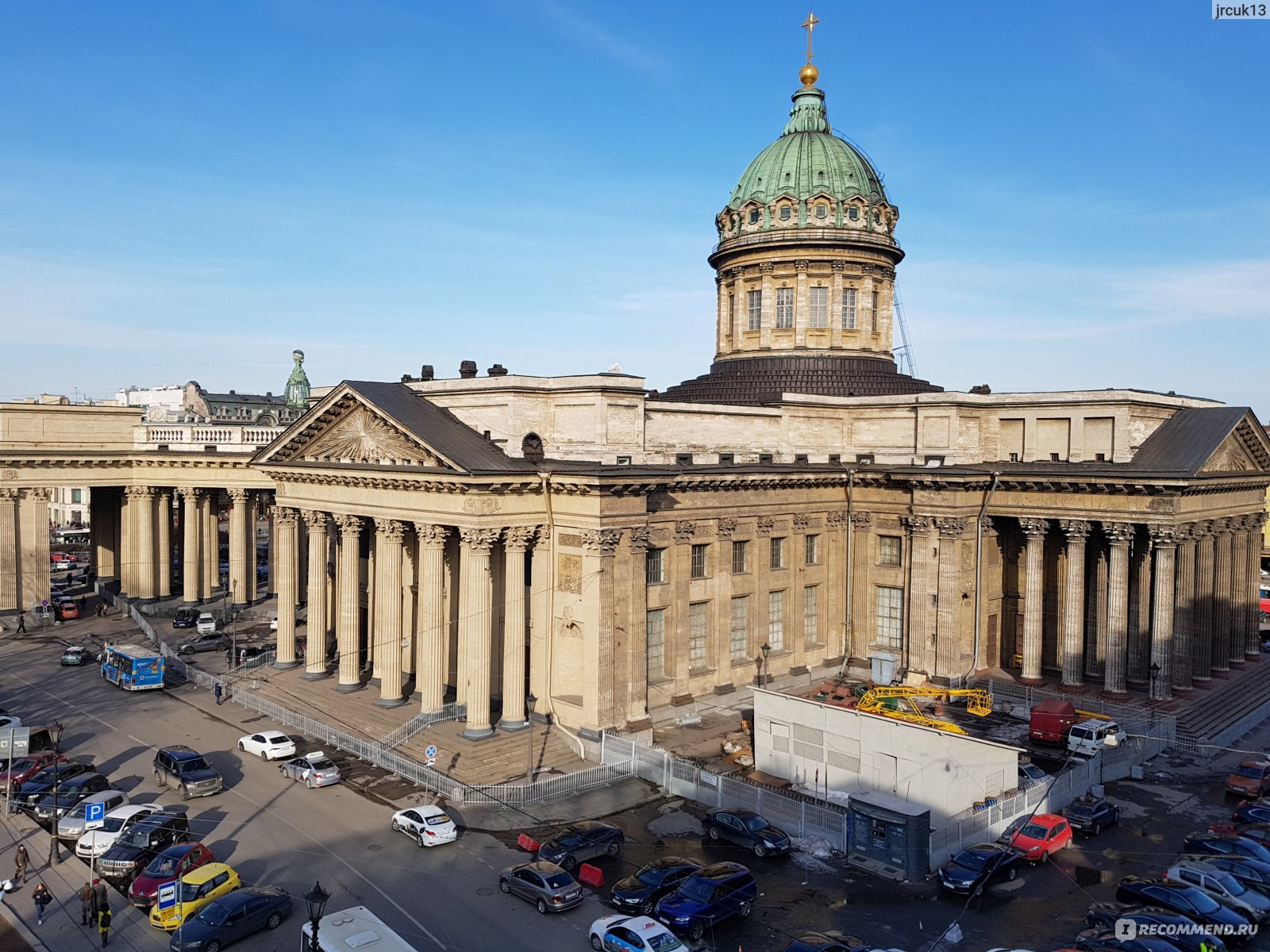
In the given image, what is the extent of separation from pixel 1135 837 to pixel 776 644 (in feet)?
67.5

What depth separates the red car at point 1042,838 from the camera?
1198 inches

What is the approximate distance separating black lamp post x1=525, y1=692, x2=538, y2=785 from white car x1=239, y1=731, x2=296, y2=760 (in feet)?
31.5

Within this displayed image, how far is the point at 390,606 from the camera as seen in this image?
44.0 meters

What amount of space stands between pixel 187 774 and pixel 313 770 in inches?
173

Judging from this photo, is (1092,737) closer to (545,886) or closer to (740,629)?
(740,629)

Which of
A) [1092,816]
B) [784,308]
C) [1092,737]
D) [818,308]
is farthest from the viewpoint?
[784,308]

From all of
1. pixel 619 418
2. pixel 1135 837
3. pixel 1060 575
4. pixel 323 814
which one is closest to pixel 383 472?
pixel 619 418

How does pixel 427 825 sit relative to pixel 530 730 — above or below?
below

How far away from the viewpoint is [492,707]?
141 feet

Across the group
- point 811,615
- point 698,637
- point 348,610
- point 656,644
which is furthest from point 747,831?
point 348,610

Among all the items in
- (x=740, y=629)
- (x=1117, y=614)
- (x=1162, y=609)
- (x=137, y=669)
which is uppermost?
(x=1162, y=609)

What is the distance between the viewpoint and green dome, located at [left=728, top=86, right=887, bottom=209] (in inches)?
2403

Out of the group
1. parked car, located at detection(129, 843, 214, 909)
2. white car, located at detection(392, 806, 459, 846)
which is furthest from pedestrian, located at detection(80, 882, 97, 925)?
white car, located at detection(392, 806, 459, 846)

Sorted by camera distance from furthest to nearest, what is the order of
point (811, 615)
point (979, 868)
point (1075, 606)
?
point (811, 615)
point (1075, 606)
point (979, 868)
